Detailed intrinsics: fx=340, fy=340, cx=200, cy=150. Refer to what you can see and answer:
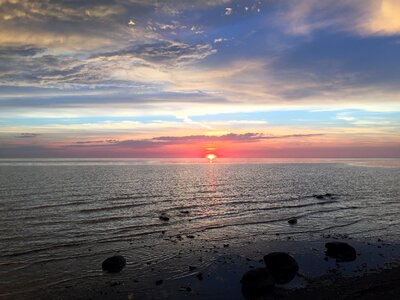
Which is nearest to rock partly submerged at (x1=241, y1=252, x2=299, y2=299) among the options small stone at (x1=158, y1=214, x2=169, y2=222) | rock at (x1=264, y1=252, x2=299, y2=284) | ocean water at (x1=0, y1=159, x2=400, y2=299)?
rock at (x1=264, y1=252, x2=299, y2=284)

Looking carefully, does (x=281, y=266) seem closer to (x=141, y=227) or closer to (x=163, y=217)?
(x=141, y=227)

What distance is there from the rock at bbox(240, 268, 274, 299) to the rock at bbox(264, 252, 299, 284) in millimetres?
2208

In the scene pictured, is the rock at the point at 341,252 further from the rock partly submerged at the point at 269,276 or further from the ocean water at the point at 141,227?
the ocean water at the point at 141,227

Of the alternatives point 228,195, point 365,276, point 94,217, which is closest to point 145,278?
point 365,276

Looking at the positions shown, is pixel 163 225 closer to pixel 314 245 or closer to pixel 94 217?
pixel 94 217

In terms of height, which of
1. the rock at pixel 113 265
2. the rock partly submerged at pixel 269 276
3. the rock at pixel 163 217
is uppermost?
the rock partly submerged at pixel 269 276

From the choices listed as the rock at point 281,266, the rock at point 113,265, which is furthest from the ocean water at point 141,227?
the rock at point 281,266

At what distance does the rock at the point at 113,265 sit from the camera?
2538 cm

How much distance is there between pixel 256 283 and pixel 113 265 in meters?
10.8

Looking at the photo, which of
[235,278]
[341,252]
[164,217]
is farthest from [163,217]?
[341,252]

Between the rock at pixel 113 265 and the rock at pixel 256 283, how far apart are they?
9.39 meters

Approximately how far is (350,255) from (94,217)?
1203 inches

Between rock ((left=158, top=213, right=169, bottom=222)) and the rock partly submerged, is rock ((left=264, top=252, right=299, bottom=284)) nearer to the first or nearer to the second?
the rock partly submerged

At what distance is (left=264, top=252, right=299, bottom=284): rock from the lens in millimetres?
24355
